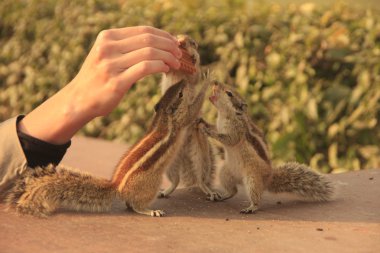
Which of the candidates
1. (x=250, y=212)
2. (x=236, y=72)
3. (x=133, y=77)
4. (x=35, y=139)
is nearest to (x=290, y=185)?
(x=250, y=212)

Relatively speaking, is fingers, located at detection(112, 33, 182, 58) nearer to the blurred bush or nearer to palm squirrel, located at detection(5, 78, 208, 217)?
palm squirrel, located at detection(5, 78, 208, 217)

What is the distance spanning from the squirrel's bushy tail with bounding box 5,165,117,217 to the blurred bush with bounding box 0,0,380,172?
3.39 m

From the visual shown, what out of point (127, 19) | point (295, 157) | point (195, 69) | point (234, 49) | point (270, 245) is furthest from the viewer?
point (127, 19)

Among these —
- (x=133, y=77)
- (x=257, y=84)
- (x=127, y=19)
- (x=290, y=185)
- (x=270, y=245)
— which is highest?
(x=127, y=19)

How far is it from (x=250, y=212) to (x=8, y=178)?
133cm

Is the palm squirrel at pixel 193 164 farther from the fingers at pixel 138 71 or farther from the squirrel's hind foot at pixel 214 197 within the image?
the fingers at pixel 138 71

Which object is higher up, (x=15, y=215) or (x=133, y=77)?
(x=133, y=77)

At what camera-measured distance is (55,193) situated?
3480mm

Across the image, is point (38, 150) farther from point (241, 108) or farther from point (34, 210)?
point (241, 108)

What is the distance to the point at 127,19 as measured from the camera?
8578 millimetres

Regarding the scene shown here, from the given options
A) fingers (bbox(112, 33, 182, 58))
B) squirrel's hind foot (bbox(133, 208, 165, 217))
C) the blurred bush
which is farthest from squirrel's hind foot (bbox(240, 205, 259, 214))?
the blurred bush

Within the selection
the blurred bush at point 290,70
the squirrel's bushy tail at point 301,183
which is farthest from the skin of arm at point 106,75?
the blurred bush at point 290,70

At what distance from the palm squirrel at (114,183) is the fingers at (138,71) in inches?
17.9

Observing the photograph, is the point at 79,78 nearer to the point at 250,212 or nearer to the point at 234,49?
the point at 250,212
